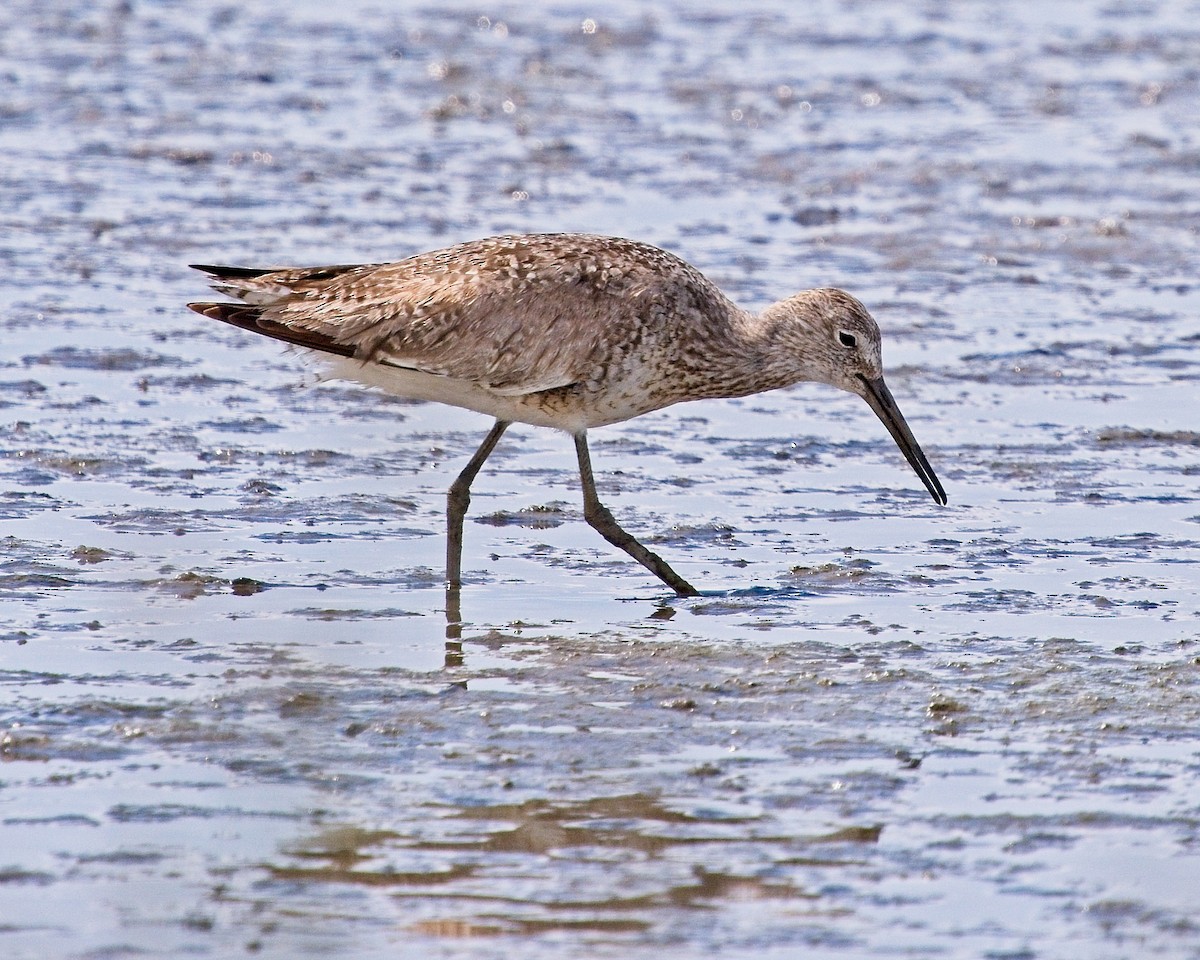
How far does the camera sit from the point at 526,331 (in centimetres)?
708

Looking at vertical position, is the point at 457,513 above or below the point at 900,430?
below

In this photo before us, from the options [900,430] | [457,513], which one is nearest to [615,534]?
[457,513]

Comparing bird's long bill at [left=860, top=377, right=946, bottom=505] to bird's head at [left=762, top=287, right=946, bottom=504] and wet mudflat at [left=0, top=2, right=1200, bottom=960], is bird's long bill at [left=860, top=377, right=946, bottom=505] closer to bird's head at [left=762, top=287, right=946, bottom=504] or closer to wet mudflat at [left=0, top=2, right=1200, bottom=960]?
bird's head at [left=762, top=287, right=946, bottom=504]

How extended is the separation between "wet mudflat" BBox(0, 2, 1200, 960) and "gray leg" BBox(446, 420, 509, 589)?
0.14m

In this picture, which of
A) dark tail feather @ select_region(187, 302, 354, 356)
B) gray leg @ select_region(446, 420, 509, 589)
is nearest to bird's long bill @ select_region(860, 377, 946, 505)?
gray leg @ select_region(446, 420, 509, 589)

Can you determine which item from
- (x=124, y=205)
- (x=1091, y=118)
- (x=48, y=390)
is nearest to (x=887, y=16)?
(x=1091, y=118)

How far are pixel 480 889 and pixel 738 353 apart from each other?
10.0ft

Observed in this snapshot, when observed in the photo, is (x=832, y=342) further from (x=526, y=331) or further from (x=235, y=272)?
(x=235, y=272)

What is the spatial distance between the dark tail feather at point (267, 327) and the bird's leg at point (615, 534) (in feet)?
2.78

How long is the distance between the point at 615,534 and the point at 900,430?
46.6 inches

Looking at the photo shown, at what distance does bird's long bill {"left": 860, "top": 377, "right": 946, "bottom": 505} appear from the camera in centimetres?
770

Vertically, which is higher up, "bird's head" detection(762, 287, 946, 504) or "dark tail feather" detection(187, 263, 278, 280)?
"dark tail feather" detection(187, 263, 278, 280)

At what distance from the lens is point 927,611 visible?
6.91 meters

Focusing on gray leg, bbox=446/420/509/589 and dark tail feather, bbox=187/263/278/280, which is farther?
dark tail feather, bbox=187/263/278/280
